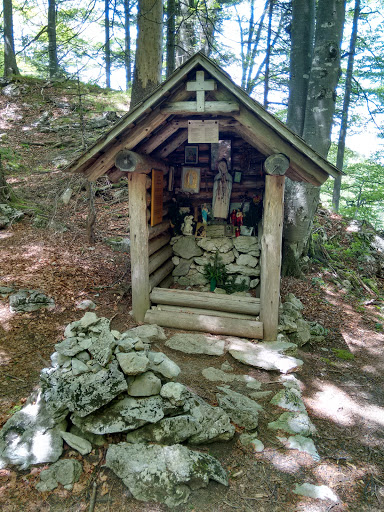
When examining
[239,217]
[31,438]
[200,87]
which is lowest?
[31,438]

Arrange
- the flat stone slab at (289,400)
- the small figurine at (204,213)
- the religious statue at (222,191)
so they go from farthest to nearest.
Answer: the small figurine at (204,213)
the religious statue at (222,191)
the flat stone slab at (289,400)

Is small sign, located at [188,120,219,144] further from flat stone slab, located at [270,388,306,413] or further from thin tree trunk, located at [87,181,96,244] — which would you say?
flat stone slab, located at [270,388,306,413]

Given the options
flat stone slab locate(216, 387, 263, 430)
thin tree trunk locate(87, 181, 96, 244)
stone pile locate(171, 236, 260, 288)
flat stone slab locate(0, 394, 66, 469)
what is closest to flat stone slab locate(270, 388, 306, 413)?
flat stone slab locate(216, 387, 263, 430)

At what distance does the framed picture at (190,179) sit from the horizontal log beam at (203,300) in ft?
7.47

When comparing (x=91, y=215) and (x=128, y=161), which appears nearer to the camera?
(x=128, y=161)

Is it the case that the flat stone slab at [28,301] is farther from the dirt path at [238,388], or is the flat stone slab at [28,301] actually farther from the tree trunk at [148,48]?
the tree trunk at [148,48]

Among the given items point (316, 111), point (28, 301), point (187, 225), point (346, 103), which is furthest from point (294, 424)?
point (346, 103)

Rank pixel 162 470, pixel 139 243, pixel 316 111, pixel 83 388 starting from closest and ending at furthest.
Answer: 1. pixel 162 470
2. pixel 83 388
3. pixel 139 243
4. pixel 316 111

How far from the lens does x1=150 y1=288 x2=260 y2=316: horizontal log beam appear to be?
5.64m

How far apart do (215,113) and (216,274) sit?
3.30 meters

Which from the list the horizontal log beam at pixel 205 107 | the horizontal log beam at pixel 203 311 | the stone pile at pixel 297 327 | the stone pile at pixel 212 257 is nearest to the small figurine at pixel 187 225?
the stone pile at pixel 212 257

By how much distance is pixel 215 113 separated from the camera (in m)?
4.82

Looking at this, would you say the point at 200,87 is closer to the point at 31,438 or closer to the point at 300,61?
the point at 31,438

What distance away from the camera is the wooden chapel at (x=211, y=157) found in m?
4.65
